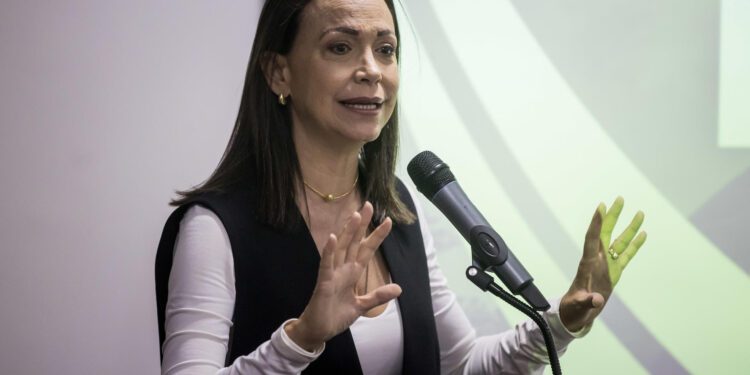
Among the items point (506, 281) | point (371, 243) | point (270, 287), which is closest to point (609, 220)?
point (506, 281)

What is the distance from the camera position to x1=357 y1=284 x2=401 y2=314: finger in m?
1.05

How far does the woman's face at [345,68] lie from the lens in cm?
140

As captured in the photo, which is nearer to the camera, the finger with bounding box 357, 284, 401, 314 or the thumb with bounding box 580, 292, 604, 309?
the finger with bounding box 357, 284, 401, 314

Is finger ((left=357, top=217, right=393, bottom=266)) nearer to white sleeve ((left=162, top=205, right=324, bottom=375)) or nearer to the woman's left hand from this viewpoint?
white sleeve ((left=162, top=205, right=324, bottom=375))

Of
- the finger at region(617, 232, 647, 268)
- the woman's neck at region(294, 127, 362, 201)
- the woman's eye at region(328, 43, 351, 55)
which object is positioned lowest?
the finger at region(617, 232, 647, 268)

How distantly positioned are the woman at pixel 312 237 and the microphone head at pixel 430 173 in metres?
0.11

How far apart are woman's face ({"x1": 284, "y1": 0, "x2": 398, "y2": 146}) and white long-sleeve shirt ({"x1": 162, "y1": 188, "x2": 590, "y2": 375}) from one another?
11.7 inches

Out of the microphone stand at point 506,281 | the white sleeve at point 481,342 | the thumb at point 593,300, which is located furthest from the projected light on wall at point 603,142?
the microphone stand at point 506,281

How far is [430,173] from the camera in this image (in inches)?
48.3

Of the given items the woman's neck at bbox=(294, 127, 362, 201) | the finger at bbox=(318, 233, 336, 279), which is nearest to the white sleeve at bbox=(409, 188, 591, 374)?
the woman's neck at bbox=(294, 127, 362, 201)

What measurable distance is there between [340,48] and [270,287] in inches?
18.9

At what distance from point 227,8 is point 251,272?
1.32 meters

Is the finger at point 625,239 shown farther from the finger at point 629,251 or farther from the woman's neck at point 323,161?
the woman's neck at point 323,161

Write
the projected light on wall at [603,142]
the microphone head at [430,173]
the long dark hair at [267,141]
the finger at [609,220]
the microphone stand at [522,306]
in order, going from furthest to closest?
the projected light on wall at [603,142] < the long dark hair at [267,141] < the finger at [609,220] < the microphone head at [430,173] < the microphone stand at [522,306]
